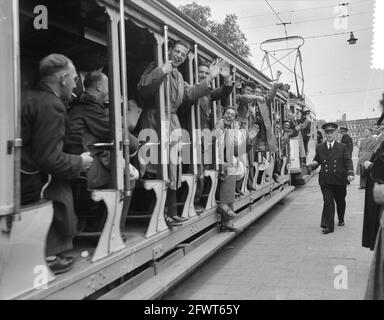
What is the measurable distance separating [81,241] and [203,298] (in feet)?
4.43

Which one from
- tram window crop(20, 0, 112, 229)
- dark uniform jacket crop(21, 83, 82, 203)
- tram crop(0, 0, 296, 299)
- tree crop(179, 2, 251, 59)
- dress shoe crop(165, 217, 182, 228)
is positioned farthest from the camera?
tree crop(179, 2, 251, 59)

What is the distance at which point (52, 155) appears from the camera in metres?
2.54

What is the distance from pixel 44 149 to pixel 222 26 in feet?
69.6

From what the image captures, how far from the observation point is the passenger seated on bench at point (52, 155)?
99.7 inches

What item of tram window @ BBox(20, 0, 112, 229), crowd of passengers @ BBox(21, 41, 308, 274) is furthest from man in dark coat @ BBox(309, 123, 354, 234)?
tram window @ BBox(20, 0, 112, 229)

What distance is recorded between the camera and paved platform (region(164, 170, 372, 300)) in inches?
169

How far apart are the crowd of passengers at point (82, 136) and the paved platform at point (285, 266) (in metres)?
0.69

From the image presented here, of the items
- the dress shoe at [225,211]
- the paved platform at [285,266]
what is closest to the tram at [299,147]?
the paved platform at [285,266]

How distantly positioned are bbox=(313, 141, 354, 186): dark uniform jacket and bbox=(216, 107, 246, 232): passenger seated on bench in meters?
1.56

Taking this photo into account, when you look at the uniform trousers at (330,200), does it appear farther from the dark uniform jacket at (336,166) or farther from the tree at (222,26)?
the tree at (222,26)

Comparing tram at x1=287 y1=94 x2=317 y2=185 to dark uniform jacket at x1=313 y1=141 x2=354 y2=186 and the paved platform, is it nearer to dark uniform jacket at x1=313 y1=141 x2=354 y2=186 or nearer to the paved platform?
the paved platform

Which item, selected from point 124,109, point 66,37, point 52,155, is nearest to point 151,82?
point 124,109
